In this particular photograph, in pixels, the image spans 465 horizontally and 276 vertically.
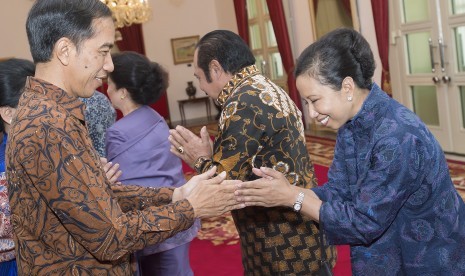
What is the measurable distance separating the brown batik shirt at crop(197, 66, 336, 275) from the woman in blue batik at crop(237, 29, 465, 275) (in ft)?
1.24

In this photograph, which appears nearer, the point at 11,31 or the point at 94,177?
the point at 94,177

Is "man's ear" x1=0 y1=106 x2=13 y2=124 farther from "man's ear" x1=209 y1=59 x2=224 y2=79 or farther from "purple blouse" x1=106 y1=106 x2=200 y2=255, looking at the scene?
"man's ear" x1=209 y1=59 x2=224 y2=79

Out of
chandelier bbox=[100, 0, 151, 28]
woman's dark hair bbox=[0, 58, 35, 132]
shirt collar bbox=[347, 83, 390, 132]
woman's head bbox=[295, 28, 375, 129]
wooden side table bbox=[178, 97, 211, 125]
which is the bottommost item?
wooden side table bbox=[178, 97, 211, 125]

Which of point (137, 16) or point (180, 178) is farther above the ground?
point (137, 16)

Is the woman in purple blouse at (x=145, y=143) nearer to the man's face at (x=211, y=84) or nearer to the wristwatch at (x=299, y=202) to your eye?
the man's face at (x=211, y=84)

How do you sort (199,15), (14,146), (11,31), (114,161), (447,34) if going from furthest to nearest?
1. (199,15)
2. (11,31)
3. (447,34)
4. (114,161)
5. (14,146)

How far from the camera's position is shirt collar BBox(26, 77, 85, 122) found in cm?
163

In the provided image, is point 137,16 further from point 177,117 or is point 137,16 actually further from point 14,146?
point 14,146

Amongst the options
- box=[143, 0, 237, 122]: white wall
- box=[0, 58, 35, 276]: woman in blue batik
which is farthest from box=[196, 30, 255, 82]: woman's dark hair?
box=[143, 0, 237, 122]: white wall

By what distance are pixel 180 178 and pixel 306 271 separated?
3.31 feet

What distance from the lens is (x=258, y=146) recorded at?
2307mm

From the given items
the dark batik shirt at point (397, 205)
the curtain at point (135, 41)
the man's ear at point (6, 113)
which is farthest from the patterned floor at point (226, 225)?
the curtain at point (135, 41)

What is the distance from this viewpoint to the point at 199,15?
15.2m

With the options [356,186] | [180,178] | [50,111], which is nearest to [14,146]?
[50,111]
